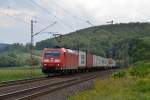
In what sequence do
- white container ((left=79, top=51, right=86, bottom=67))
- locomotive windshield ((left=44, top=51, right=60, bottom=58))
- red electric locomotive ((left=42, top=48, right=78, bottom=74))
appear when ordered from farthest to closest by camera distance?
white container ((left=79, top=51, right=86, bottom=67)) < locomotive windshield ((left=44, top=51, right=60, bottom=58)) < red electric locomotive ((left=42, top=48, right=78, bottom=74))

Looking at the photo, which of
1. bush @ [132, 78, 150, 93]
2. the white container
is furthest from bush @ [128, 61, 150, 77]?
the white container

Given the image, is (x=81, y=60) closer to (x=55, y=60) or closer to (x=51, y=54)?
(x=51, y=54)

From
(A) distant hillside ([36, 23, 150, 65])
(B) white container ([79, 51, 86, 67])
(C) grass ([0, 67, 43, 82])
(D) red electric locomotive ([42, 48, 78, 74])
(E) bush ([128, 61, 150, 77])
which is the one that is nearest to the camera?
(E) bush ([128, 61, 150, 77])

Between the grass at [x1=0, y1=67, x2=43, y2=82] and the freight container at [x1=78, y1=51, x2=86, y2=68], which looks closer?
the grass at [x1=0, y1=67, x2=43, y2=82]

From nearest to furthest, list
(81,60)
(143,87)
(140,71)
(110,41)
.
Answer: (143,87) → (140,71) → (81,60) → (110,41)

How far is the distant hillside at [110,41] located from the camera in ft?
317

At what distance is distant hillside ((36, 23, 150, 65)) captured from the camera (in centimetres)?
9669

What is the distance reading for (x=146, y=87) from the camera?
25062mm

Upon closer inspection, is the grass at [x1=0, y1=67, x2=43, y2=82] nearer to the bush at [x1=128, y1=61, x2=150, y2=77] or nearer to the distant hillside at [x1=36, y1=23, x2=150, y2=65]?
the distant hillside at [x1=36, y1=23, x2=150, y2=65]

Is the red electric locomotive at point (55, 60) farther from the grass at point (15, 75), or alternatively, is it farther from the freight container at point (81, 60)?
the freight container at point (81, 60)

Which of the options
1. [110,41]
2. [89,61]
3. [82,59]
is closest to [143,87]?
[82,59]

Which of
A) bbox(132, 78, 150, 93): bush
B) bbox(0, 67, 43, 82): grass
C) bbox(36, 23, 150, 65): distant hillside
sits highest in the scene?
bbox(36, 23, 150, 65): distant hillside

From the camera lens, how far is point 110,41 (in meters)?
106

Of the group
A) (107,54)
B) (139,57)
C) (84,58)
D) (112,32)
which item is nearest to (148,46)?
(139,57)
